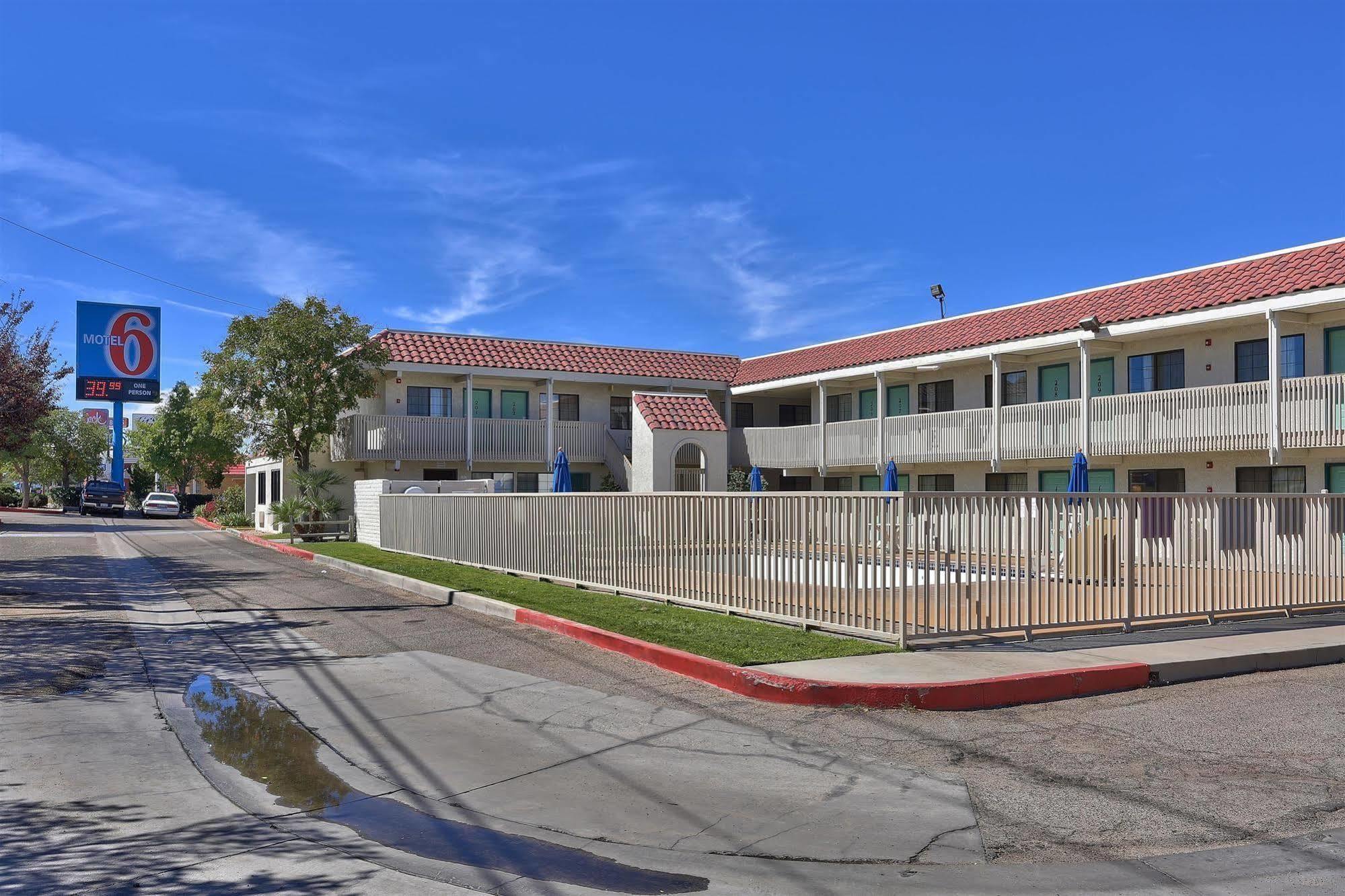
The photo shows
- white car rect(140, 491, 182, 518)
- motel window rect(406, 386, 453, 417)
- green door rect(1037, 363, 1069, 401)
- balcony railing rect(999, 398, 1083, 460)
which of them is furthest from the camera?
white car rect(140, 491, 182, 518)

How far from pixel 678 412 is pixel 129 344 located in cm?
4084

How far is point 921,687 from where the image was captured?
8.55 metres

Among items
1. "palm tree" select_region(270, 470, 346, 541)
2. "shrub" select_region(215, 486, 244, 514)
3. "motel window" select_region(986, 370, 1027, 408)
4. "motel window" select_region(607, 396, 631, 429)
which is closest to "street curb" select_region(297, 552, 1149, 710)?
"motel window" select_region(986, 370, 1027, 408)

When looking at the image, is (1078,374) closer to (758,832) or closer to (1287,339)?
(1287,339)

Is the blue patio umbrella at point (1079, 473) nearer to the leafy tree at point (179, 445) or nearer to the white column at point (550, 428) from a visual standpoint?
the white column at point (550, 428)

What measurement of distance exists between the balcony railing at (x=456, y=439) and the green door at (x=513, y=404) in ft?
3.68

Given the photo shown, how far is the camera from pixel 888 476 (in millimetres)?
26219

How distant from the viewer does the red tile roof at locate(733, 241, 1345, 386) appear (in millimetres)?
20953

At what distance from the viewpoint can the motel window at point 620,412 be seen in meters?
38.6

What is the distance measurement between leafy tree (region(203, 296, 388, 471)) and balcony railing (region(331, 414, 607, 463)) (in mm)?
972

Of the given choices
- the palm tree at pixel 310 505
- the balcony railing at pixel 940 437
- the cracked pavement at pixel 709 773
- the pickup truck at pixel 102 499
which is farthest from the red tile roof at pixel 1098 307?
the pickup truck at pixel 102 499

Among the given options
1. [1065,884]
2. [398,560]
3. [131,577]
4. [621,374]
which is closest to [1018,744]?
[1065,884]

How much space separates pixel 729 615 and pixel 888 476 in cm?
1431

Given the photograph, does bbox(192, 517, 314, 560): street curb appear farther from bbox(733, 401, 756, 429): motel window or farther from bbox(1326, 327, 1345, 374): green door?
bbox(1326, 327, 1345, 374): green door
